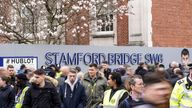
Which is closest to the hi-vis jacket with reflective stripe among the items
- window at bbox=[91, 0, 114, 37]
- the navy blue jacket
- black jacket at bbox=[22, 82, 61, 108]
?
black jacket at bbox=[22, 82, 61, 108]

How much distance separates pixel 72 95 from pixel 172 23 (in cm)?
1752

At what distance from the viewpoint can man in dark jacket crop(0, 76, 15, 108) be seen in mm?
11367

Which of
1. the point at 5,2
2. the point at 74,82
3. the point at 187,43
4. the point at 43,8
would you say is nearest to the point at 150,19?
the point at 187,43

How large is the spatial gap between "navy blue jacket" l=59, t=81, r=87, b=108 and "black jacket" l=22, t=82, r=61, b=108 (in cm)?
122

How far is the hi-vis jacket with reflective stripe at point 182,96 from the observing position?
8750 millimetres

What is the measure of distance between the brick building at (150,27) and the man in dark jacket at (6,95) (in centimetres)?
1509

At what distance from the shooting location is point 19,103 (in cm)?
1115

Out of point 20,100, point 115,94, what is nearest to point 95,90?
point 20,100

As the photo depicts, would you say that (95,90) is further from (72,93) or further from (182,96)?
(182,96)

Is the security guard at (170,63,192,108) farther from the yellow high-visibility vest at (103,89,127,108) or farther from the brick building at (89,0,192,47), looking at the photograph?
the brick building at (89,0,192,47)

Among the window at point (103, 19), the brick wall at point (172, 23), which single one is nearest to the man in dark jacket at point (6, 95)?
the window at point (103, 19)

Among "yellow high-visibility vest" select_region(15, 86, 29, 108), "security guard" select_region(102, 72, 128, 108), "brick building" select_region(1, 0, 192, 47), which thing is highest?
"brick building" select_region(1, 0, 192, 47)

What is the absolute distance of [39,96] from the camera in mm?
10359

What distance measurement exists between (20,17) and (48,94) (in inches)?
530
